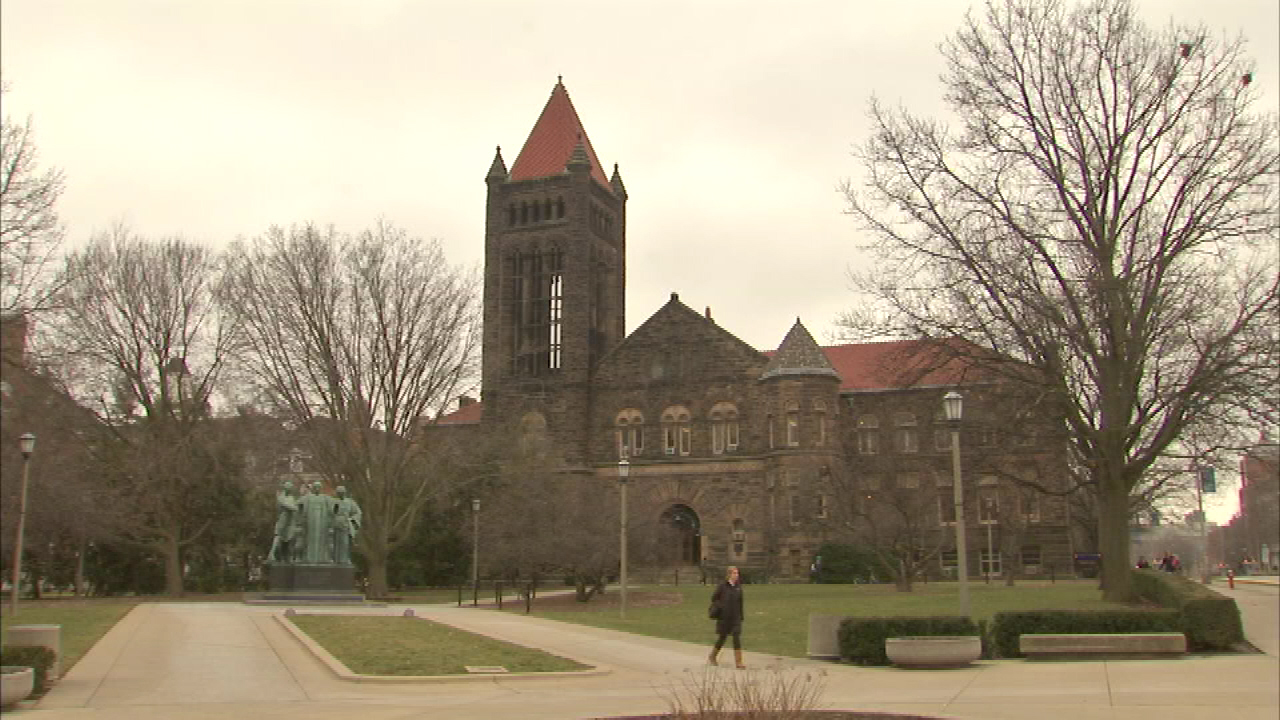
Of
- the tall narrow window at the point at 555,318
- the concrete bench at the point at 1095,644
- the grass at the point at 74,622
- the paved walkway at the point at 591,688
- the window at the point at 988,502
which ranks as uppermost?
the tall narrow window at the point at 555,318

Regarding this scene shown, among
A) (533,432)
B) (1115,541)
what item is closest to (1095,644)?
(1115,541)

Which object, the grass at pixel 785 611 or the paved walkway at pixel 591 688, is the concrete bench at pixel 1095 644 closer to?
the paved walkway at pixel 591 688

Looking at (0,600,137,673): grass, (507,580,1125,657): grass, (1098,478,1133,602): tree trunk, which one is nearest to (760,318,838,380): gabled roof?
(507,580,1125,657): grass

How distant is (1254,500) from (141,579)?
72971 millimetres

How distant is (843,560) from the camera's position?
5588cm

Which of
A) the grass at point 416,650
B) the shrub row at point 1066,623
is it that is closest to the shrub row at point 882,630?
the shrub row at point 1066,623

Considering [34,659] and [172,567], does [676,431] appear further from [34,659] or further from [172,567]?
[34,659]

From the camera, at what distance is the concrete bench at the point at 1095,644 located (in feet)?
60.4

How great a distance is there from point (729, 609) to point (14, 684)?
9.93 m

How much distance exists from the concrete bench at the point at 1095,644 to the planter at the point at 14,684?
14.1 m

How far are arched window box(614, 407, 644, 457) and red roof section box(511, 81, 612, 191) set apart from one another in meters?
15.0

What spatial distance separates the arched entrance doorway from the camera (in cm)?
6147

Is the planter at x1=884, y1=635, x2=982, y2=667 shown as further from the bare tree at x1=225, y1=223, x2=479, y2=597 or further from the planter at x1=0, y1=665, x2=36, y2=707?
the bare tree at x1=225, y1=223, x2=479, y2=597

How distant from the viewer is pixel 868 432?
64500mm
